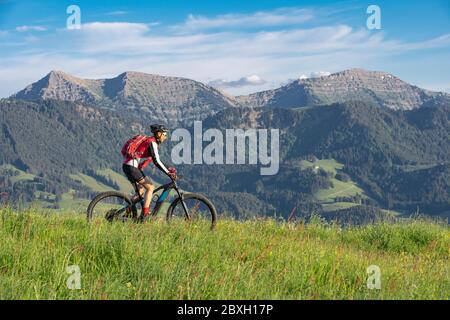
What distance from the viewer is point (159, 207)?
12.1m

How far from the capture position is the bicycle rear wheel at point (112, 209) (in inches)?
465

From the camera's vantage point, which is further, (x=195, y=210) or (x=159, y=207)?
(x=195, y=210)

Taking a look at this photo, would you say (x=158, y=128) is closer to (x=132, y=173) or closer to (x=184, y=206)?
(x=132, y=173)

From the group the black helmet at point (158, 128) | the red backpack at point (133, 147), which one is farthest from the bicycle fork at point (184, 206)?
the black helmet at point (158, 128)

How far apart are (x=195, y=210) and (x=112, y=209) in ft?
6.13

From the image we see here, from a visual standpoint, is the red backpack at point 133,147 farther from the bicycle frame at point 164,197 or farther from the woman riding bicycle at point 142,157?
the bicycle frame at point 164,197

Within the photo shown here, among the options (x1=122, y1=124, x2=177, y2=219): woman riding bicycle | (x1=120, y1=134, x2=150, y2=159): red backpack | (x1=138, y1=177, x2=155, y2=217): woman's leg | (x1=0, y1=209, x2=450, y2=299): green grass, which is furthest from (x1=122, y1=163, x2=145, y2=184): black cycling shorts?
(x1=0, y1=209, x2=450, y2=299): green grass

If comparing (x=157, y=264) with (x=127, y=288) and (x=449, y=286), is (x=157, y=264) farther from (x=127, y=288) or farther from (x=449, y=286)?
(x=449, y=286)

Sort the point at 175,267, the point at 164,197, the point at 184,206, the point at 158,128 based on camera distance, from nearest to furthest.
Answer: the point at 175,267
the point at 158,128
the point at 164,197
the point at 184,206

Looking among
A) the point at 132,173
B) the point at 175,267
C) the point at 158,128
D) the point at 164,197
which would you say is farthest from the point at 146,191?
the point at 175,267

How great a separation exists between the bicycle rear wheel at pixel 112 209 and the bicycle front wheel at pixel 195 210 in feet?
2.97

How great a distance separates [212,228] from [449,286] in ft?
16.9

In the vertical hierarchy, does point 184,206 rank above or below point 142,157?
below

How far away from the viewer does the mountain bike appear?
11.9 metres
